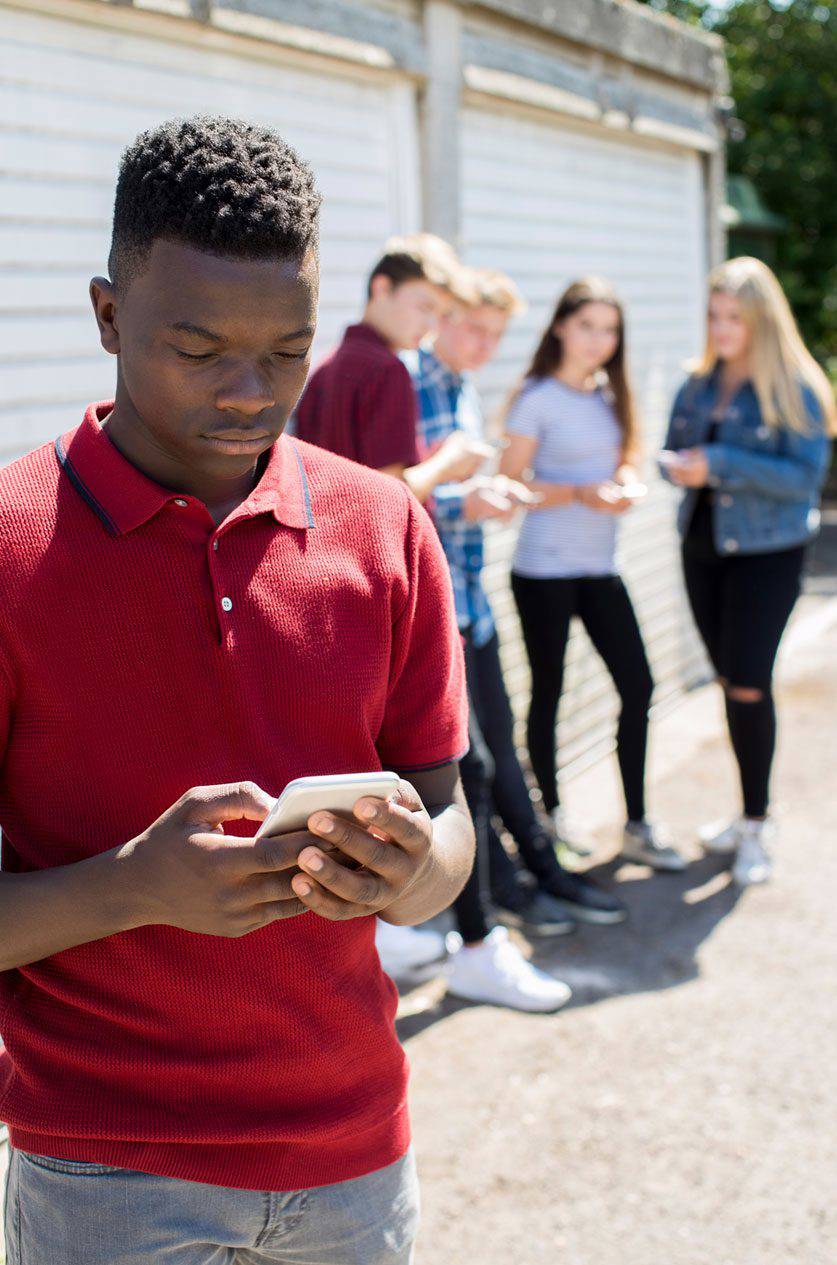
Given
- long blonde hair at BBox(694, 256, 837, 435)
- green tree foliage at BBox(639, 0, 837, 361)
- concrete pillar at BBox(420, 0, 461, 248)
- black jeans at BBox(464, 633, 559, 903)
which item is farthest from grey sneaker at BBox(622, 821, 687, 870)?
green tree foliage at BBox(639, 0, 837, 361)

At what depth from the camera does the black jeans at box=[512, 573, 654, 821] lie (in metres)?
5.11

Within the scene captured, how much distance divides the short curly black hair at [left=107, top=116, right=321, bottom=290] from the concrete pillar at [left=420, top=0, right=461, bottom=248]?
429 centimetres

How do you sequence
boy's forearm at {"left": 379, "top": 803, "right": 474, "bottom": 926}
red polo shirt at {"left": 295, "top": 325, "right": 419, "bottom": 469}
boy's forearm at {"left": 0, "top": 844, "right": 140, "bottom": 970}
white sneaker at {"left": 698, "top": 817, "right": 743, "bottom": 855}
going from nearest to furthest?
boy's forearm at {"left": 0, "top": 844, "right": 140, "bottom": 970}
boy's forearm at {"left": 379, "top": 803, "right": 474, "bottom": 926}
red polo shirt at {"left": 295, "top": 325, "right": 419, "bottom": 469}
white sneaker at {"left": 698, "top": 817, "right": 743, "bottom": 855}

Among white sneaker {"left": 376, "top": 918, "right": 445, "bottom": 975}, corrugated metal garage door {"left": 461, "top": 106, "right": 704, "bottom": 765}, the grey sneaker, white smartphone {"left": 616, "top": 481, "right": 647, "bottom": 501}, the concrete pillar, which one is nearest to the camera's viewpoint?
white sneaker {"left": 376, "top": 918, "right": 445, "bottom": 975}

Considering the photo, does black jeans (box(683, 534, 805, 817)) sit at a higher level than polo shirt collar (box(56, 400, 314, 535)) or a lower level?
lower

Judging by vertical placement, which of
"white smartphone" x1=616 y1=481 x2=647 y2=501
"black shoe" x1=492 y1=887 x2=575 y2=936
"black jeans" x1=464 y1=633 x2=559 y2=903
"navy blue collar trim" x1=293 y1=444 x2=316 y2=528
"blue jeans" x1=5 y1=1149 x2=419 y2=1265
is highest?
"navy blue collar trim" x1=293 y1=444 x2=316 y2=528

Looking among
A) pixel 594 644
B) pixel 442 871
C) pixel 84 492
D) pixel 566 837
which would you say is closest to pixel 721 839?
pixel 566 837

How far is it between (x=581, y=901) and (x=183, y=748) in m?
3.55

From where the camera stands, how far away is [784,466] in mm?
4973

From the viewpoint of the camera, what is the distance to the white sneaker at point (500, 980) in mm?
4113

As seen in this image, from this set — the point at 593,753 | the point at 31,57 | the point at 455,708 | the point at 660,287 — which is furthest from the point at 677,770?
the point at 455,708

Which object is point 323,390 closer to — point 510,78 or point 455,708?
point 455,708

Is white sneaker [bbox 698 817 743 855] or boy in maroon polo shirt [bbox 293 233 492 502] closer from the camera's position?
boy in maroon polo shirt [bbox 293 233 492 502]

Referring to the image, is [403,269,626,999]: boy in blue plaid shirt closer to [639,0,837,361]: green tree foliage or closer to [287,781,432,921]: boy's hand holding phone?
[287,781,432,921]: boy's hand holding phone
